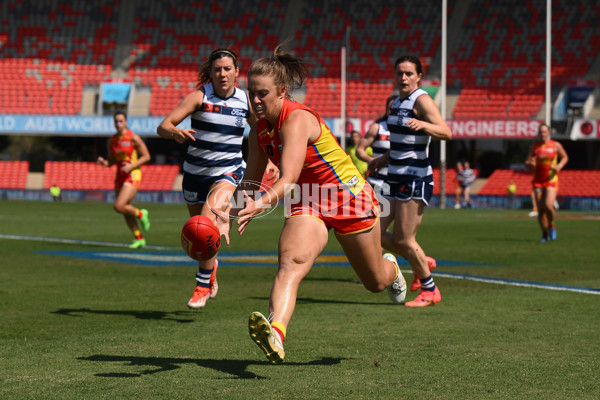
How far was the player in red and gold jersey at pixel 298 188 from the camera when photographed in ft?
18.2

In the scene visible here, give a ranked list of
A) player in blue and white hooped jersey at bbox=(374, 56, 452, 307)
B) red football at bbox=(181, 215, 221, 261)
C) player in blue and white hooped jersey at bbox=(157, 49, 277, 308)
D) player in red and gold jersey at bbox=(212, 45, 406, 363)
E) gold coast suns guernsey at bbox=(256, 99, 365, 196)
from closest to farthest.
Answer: player in red and gold jersey at bbox=(212, 45, 406, 363), gold coast suns guernsey at bbox=(256, 99, 365, 196), red football at bbox=(181, 215, 221, 261), player in blue and white hooped jersey at bbox=(157, 49, 277, 308), player in blue and white hooped jersey at bbox=(374, 56, 452, 307)

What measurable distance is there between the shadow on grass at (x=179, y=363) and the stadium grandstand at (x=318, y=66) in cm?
3330

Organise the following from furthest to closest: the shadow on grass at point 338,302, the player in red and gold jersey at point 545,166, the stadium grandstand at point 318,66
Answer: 1. the stadium grandstand at point 318,66
2. the player in red and gold jersey at point 545,166
3. the shadow on grass at point 338,302

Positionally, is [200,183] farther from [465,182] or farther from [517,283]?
[465,182]

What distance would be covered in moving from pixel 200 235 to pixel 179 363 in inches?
43.1

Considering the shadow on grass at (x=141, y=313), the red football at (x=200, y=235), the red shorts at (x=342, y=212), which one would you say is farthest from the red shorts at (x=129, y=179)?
the red shorts at (x=342, y=212)

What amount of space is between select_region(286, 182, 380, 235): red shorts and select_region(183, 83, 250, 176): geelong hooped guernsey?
2837 mm

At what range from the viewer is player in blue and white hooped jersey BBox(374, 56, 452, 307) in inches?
354

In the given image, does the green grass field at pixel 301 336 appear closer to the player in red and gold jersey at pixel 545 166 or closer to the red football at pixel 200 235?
the red football at pixel 200 235

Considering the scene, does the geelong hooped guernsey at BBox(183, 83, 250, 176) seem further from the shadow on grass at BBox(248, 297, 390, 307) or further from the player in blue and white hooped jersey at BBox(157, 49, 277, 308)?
the shadow on grass at BBox(248, 297, 390, 307)

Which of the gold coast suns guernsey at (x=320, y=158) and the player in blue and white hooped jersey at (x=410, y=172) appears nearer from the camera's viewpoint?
the gold coast suns guernsey at (x=320, y=158)

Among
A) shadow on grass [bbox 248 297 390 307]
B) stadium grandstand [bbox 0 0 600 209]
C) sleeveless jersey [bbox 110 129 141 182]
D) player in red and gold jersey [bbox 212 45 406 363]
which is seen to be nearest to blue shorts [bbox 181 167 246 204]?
shadow on grass [bbox 248 297 390 307]

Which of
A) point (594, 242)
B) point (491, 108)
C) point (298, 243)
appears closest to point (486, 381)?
point (298, 243)

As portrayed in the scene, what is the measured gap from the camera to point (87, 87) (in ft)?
144
